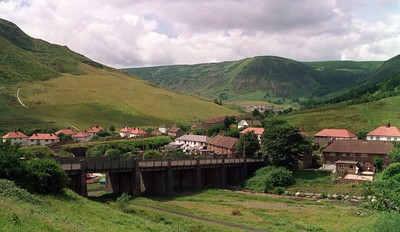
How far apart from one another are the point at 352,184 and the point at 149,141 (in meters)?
87.3

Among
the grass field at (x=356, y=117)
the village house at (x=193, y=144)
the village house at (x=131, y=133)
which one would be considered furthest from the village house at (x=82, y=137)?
the grass field at (x=356, y=117)

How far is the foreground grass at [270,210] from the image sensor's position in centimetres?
5231

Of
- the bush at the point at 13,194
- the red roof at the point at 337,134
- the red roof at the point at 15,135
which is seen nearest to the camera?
the bush at the point at 13,194

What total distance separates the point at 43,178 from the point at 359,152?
68.3 metres

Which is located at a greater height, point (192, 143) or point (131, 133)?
point (131, 133)

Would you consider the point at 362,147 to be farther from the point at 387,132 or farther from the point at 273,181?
the point at 387,132

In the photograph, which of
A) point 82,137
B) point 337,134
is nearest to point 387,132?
point 337,134

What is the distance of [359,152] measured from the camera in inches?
3482

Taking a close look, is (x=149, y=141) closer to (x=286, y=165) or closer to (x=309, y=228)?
(x=286, y=165)

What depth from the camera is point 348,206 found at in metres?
65.5

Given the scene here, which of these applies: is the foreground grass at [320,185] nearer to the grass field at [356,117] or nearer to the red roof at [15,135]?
the grass field at [356,117]

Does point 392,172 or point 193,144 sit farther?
point 193,144

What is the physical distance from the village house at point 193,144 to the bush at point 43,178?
8357cm

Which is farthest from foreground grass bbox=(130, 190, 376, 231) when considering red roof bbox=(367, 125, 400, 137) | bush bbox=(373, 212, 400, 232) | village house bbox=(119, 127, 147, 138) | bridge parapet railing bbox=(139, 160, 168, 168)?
village house bbox=(119, 127, 147, 138)
